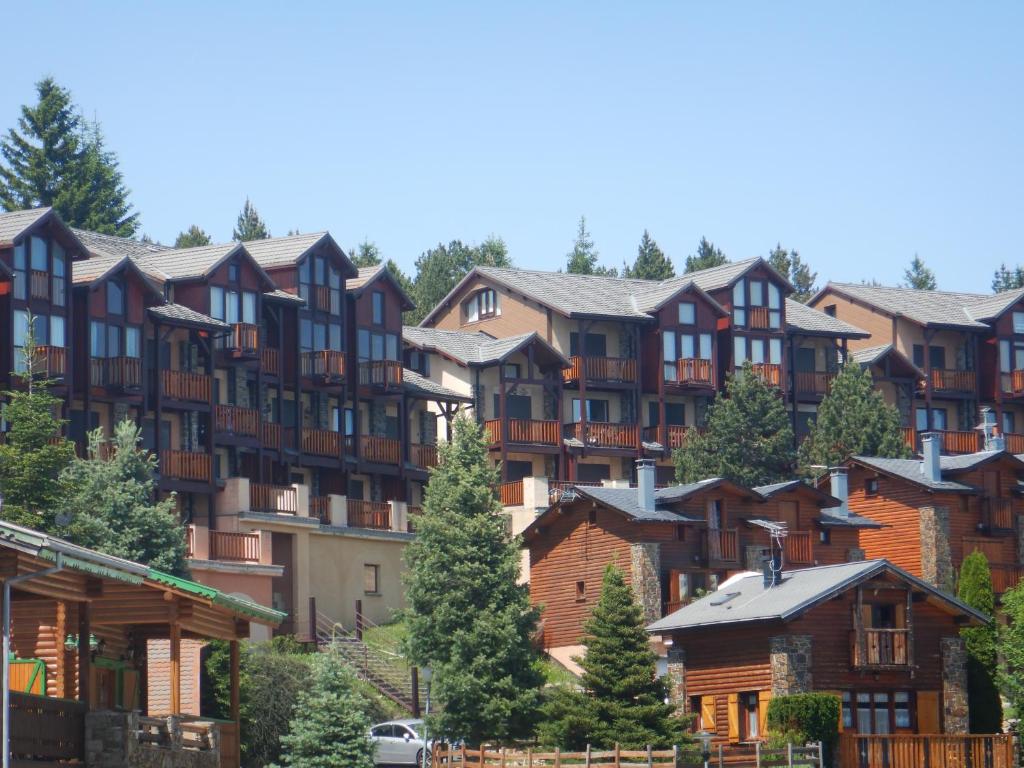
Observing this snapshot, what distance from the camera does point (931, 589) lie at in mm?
60031

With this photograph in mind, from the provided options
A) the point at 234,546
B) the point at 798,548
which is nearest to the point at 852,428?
the point at 798,548

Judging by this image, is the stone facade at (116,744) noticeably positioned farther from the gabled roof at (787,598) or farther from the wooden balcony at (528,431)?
the wooden balcony at (528,431)

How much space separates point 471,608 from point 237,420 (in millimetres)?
17842

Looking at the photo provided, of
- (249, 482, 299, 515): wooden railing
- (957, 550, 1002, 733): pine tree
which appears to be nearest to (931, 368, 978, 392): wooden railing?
(957, 550, 1002, 733): pine tree

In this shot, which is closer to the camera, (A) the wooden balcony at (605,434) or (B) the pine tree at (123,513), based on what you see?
(B) the pine tree at (123,513)

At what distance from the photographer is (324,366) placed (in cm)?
7869

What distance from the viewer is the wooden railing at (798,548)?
7244 cm

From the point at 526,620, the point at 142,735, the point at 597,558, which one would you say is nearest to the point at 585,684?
the point at 526,620

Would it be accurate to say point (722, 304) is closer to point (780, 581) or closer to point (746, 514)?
point (746, 514)

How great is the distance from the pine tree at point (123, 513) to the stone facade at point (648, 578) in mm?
16272

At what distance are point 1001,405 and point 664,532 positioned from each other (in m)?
33.2

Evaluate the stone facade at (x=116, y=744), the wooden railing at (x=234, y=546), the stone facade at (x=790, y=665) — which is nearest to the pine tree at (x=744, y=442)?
the wooden railing at (x=234, y=546)

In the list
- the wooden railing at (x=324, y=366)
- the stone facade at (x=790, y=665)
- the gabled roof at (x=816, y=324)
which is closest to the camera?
the stone facade at (x=790, y=665)

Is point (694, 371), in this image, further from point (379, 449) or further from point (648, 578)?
point (648, 578)
